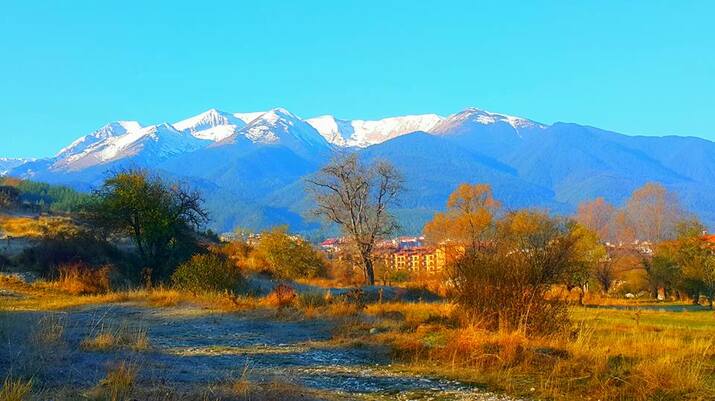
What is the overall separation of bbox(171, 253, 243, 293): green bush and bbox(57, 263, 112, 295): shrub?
2.90 m

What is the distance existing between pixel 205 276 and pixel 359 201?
22.9m

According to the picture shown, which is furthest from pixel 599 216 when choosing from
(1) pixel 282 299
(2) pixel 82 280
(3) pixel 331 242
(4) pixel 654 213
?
(2) pixel 82 280

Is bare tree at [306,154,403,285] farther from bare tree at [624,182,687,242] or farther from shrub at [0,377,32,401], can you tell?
bare tree at [624,182,687,242]

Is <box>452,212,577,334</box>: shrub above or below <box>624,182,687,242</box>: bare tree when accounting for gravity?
below

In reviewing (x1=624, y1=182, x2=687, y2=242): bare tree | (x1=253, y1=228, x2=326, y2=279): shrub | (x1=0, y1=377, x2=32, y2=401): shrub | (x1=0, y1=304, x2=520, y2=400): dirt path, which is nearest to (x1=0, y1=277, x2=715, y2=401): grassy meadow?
(x1=0, y1=377, x2=32, y2=401): shrub

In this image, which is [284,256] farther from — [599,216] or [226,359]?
[599,216]

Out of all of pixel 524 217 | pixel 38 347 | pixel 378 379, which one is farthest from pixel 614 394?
pixel 524 217

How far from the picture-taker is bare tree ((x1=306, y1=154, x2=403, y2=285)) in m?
41.8

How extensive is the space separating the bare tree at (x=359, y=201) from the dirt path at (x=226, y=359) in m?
27.8

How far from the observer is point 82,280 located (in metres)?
21.0

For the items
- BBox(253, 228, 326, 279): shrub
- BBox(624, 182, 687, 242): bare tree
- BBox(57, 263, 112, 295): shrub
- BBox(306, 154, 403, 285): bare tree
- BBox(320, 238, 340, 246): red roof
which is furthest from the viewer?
BBox(624, 182, 687, 242): bare tree

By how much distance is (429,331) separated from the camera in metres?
12.6

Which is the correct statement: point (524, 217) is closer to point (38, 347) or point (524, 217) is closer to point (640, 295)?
point (640, 295)

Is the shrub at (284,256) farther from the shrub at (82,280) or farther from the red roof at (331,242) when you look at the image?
the shrub at (82,280)
